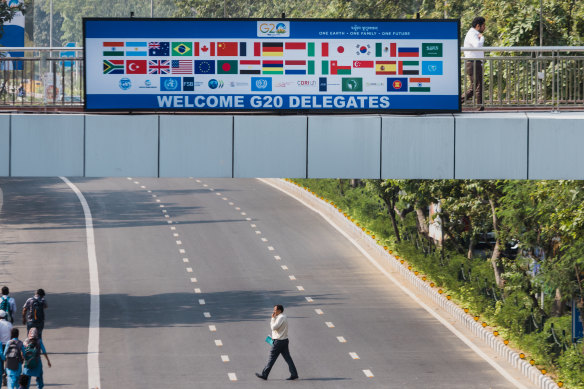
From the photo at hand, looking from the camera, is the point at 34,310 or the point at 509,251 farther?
the point at 509,251

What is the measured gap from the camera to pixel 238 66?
18188 mm

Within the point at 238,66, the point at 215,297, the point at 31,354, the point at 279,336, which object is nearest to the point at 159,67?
the point at 238,66

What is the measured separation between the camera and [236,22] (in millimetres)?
18078

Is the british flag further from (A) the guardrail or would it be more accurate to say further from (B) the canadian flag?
(A) the guardrail

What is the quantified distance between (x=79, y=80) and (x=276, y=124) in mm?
3858

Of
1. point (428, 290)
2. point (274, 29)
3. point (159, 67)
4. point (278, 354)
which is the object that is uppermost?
point (274, 29)

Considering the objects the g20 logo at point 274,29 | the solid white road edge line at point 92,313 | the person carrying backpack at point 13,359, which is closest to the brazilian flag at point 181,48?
the g20 logo at point 274,29

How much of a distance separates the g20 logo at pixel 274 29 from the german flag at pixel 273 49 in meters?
0.16

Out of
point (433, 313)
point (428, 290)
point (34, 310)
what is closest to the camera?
point (34, 310)

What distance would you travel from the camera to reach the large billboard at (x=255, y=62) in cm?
1814

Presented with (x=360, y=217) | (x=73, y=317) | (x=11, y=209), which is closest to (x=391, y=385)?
(x=73, y=317)

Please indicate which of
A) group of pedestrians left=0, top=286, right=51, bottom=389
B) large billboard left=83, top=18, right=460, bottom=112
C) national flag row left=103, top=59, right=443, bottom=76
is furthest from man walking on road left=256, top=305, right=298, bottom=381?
national flag row left=103, top=59, right=443, bottom=76

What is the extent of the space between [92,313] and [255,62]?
45.2 ft

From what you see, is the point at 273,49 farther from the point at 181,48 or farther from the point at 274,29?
the point at 181,48
